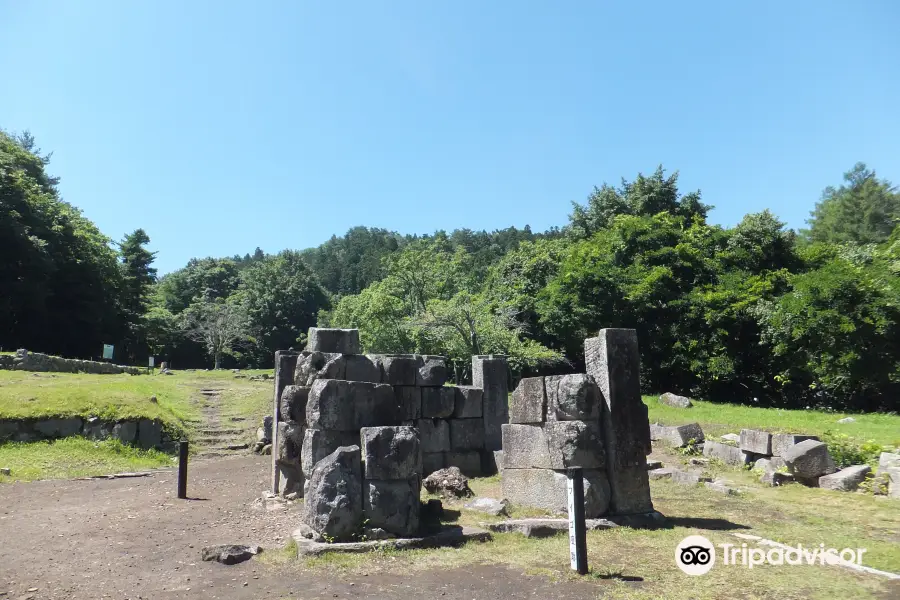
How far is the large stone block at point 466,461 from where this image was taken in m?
13.9

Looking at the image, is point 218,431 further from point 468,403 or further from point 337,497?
point 337,497

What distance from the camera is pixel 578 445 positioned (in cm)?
899

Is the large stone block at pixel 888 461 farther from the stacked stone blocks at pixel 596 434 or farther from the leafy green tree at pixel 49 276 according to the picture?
the leafy green tree at pixel 49 276

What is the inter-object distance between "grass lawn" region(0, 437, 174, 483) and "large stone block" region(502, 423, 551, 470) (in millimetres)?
9731

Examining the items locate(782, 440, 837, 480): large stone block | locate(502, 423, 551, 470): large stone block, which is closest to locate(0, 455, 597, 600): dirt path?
locate(502, 423, 551, 470): large stone block

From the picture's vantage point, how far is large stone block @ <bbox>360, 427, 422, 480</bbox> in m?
8.09

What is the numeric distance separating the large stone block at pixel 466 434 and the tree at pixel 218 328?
1648 inches

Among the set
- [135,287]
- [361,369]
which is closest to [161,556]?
[361,369]

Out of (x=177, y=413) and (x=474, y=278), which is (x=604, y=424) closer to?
(x=177, y=413)

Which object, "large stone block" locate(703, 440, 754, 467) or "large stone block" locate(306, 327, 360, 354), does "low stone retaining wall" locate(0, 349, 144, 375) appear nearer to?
"large stone block" locate(306, 327, 360, 354)

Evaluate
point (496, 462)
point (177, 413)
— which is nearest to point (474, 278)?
point (177, 413)

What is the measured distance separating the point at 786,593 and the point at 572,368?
97.4 ft

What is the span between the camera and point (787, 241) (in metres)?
30.6

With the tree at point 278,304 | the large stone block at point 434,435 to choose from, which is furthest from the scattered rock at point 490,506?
the tree at point 278,304
